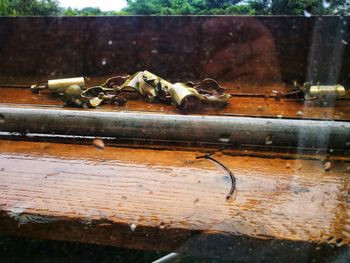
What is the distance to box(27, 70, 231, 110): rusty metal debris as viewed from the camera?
279 centimetres

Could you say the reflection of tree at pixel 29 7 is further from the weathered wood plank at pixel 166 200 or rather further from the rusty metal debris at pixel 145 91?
the weathered wood plank at pixel 166 200

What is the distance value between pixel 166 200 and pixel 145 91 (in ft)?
6.15

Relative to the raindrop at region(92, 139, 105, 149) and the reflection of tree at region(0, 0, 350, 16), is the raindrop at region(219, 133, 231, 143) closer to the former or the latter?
the raindrop at region(92, 139, 105, 149)

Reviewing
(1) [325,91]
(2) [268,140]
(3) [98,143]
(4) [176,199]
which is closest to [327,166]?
(2) [268,140]

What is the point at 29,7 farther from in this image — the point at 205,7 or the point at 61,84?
the point at 61,84

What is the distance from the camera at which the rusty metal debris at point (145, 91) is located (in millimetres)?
2787

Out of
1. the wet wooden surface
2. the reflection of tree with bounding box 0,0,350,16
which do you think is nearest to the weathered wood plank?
the wet wooden surface

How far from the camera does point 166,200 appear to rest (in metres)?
1.39

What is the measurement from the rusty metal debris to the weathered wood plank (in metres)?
1.00

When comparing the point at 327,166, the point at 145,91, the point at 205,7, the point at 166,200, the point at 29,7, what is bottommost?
the point at 166,200

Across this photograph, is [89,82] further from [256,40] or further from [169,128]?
[169,128]

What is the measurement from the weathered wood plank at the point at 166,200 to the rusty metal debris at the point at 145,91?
1.00m

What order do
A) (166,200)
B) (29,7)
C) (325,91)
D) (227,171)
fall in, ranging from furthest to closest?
1. (29,7)
2. (325,91)
3. (227,171)
4. (166,200)

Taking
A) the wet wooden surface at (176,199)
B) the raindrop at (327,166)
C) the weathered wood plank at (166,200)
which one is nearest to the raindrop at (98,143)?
the wet wooden surface at (176,199)
